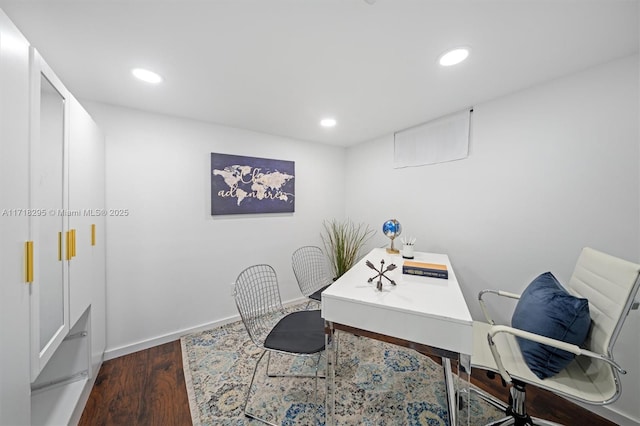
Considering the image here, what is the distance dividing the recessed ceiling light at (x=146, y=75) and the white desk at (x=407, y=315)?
1.88 m

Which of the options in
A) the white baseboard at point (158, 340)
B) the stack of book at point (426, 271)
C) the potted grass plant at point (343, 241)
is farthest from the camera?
the potted grass plant at point (343, 241)

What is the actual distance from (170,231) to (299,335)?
1711mm

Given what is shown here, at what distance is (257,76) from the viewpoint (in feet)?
5.34

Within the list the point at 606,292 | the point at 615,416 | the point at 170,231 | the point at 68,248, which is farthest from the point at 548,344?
the point at 170,231

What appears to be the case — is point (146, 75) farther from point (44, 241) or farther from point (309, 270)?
point (309, 270)

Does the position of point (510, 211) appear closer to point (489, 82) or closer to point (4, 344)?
point (489, 82)

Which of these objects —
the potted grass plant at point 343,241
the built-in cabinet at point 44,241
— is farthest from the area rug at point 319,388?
the potted grass plant at point 343,241

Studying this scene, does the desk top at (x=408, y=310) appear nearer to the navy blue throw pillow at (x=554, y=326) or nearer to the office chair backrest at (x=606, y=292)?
the navy blue throw pillow at (x=554, y=326)

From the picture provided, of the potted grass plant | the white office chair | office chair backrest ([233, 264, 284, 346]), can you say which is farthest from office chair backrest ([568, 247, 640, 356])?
the potted grass plant

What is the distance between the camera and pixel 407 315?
1.15 metres

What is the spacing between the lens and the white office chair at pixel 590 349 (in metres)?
1.03

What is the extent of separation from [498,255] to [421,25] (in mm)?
1881

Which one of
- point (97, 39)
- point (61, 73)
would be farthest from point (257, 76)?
point (61, 73)

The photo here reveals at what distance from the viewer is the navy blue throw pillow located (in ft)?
3.67
